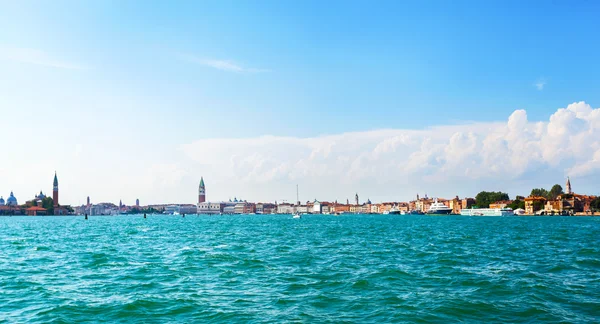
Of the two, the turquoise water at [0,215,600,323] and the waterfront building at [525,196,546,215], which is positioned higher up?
the turquoise water at [0,215,600,323]

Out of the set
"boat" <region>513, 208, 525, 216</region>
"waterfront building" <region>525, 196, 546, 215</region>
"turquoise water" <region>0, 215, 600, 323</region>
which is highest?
"turquoise water" <region>0, 215, 600, 323</region>

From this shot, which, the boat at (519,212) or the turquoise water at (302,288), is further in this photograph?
the boat at (519,212)

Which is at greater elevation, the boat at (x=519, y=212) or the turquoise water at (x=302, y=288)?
the turquoise water at (x=302, y=288)

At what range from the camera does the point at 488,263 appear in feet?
96.5

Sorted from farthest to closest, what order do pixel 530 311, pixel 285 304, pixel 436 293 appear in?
pixel 436 293 → pixel 285 304 → pixel 530 311

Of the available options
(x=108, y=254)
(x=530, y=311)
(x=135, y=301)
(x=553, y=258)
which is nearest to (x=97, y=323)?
(x=135, y=301)

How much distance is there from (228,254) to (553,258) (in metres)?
22.2

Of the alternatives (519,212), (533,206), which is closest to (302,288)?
(519,212)

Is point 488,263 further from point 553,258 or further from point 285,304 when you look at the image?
point 285,304

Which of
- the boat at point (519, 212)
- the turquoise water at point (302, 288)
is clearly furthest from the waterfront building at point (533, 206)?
the turquoise water at point (302, 288)

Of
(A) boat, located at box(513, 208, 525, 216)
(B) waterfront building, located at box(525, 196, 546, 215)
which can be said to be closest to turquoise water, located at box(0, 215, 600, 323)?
(A) boat, located at box(513, 208, 525, 216)

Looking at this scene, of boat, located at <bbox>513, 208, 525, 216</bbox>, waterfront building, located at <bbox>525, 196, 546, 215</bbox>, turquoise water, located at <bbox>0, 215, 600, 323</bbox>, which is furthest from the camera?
boat, located at <bbox>513, 208, 525, 216</bbox>

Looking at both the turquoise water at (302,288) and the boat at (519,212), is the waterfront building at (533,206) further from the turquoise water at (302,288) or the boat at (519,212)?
the turquoise water at (302,288)

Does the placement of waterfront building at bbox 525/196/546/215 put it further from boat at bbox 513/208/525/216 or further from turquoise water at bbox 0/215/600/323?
turquoise water at bbox 0/215/600/323
